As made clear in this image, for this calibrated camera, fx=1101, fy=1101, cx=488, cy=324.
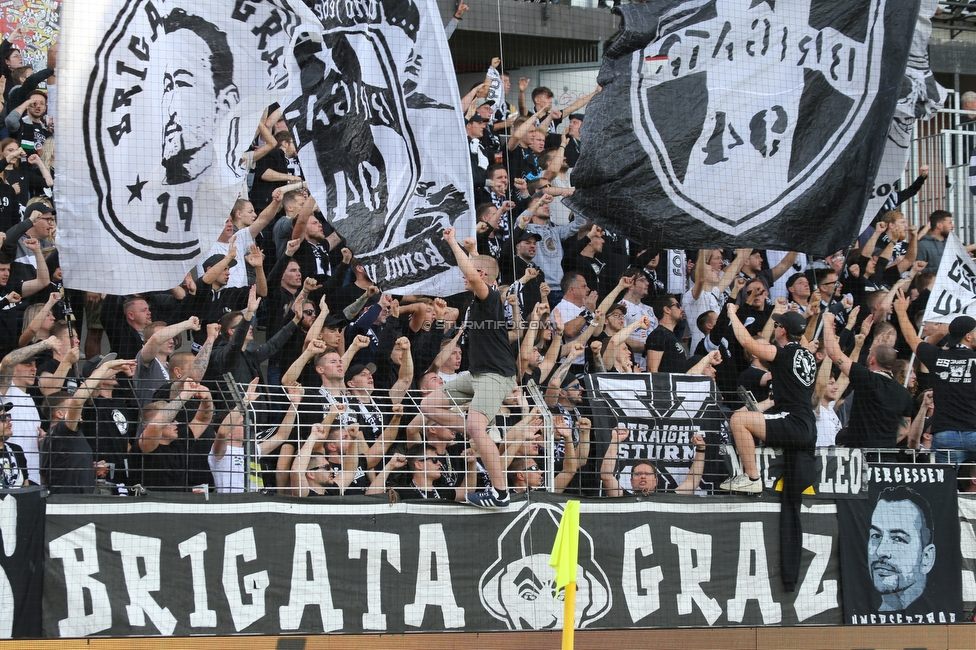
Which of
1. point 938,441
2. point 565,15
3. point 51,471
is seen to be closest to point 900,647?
point 938,441

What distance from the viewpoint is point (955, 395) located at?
31.8ft

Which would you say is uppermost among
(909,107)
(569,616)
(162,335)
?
(909,107)

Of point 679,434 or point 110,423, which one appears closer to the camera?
point 110,423

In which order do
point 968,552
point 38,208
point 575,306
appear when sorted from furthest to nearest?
1. point 575,306
2. point 968,552
3. point 38,208

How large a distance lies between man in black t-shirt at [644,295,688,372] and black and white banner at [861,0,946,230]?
77.3 inches

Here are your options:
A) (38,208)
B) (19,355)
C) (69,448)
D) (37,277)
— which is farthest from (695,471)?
(38,208)

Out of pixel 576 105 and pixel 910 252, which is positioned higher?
pixel 576 105

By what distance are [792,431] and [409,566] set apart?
3.04 m

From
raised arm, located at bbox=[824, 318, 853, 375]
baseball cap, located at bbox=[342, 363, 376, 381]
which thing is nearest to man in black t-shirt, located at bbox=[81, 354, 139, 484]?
baseball cap, located at bbox=[342, 363, 376, 381]

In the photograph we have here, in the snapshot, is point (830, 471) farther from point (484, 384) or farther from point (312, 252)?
point (312, 252)

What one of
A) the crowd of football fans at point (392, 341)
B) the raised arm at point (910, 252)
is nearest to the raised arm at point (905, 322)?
the crowd of football fans at point (392, 341)

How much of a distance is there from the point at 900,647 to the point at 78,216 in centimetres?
706

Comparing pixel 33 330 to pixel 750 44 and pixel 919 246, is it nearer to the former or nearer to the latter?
pixel 750 44

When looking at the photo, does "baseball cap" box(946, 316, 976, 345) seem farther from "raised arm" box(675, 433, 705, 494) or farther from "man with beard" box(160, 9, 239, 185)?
"man with beard" box(160, 9, 239, 185)
